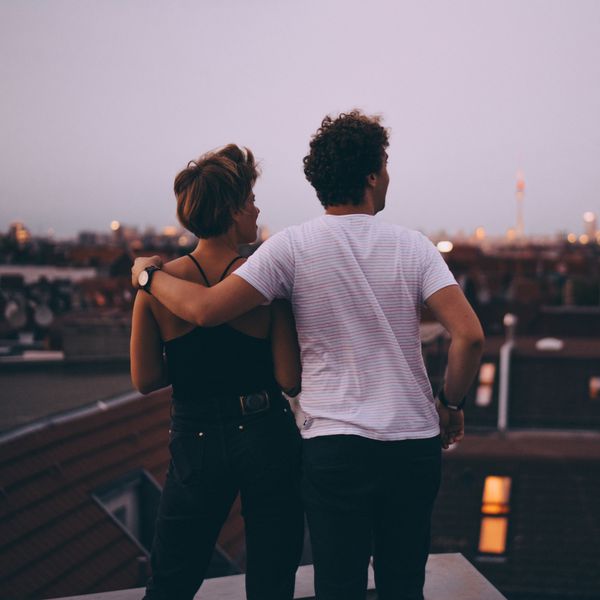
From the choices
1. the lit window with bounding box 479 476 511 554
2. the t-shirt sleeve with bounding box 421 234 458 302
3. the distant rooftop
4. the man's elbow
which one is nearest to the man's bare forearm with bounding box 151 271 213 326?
the t-shirt sleeve with bounding box 421 234 458 302

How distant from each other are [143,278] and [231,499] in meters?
0.70

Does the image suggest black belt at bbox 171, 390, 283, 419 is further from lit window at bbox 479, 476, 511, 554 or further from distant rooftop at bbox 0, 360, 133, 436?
lit window at bbox 479, 476, 511, 554

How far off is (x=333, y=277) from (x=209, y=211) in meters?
0.40

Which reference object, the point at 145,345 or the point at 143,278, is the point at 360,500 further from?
the point at 143,278

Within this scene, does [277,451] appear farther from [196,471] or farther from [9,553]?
[9,553]

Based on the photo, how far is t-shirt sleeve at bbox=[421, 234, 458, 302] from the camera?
2127 mm

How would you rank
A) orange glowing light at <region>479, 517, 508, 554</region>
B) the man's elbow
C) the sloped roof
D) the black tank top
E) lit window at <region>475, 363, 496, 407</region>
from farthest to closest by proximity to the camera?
lit window at <region>475, 363, 496, 407</region> → orange glowing light at <region>479, 517, 508, 554</region> → the sloped roof → the black tank top → the man's elbow

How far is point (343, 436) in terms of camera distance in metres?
2.12

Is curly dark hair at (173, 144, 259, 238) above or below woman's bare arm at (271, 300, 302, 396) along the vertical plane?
above

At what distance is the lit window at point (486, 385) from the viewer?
22750mm

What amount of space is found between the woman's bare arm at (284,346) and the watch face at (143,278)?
364 millimetres

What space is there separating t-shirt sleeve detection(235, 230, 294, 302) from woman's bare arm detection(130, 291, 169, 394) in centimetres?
31

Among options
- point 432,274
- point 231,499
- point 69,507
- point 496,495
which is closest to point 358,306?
point 432,274

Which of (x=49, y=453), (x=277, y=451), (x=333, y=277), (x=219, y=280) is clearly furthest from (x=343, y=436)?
(x=49, y=453)
